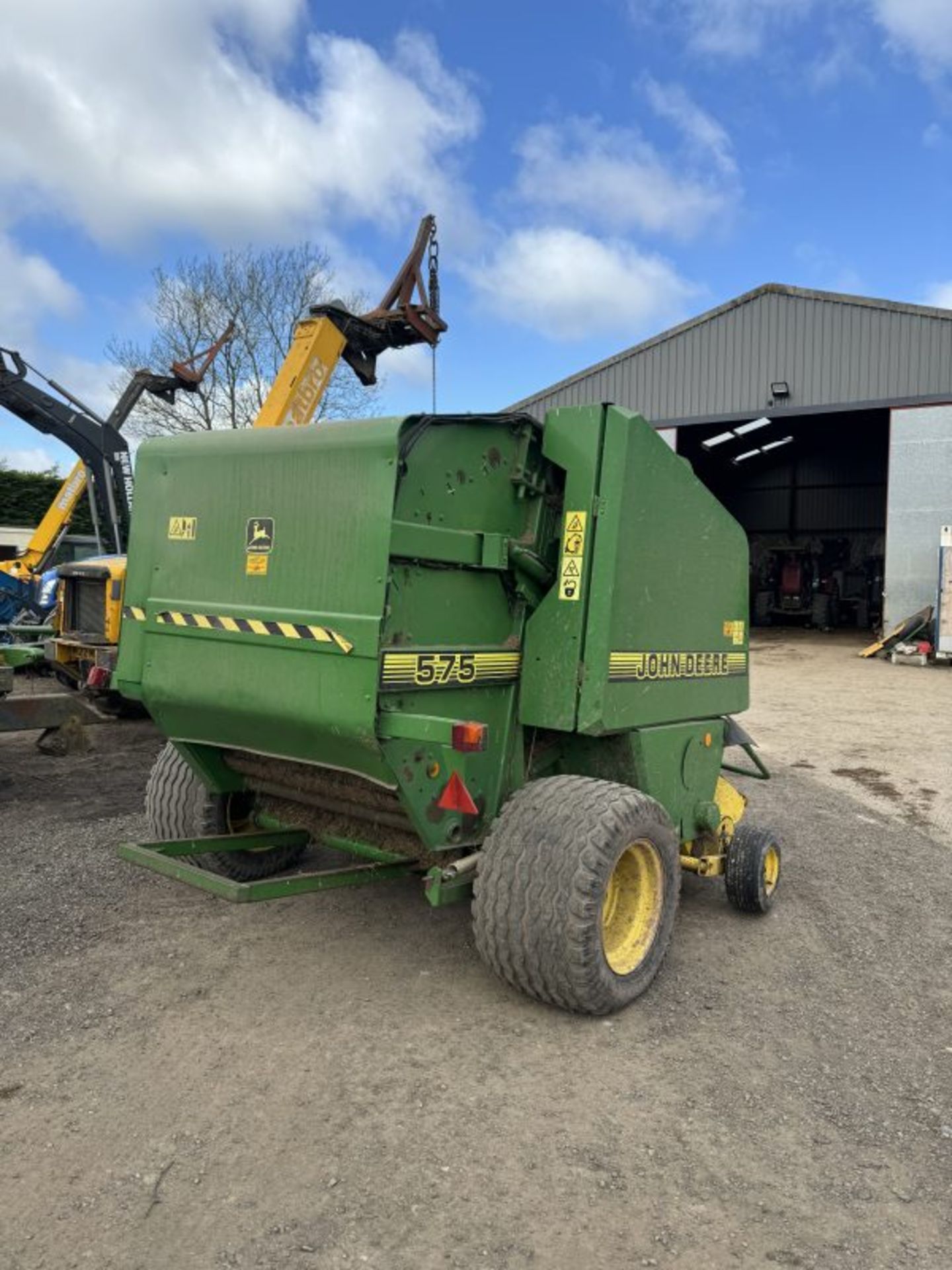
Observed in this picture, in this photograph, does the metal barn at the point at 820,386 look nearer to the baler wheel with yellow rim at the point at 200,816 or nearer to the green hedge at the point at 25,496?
the green hedge at the point at 25,496

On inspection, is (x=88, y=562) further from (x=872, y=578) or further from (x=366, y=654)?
(x=872, y=578)

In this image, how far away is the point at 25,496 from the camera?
23.5m

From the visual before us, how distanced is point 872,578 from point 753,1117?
2965cm

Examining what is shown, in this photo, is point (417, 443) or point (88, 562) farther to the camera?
point (88, 562)

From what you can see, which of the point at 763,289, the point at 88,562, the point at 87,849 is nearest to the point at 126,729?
the point at 88,562

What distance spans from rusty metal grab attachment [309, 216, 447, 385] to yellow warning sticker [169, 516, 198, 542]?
482 cm

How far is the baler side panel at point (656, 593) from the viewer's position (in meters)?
3.83

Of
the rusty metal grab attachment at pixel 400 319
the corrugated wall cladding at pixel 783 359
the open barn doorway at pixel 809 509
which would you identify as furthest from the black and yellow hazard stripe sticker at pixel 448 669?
the open barn doorway at pixel 809 509

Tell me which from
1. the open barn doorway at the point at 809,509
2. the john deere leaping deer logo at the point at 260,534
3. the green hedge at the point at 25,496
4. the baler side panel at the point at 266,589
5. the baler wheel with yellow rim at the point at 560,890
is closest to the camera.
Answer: the baler side panel at the point at 266,589

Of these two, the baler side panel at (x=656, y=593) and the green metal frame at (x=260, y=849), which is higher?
the baler side panel at (x=656, y=593)

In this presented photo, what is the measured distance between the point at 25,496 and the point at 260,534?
22.6 metres

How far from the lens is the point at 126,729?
944cm

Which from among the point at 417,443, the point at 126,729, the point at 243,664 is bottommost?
the point at 126,729

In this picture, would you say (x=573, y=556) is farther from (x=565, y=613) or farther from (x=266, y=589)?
(x=266, y=589)
